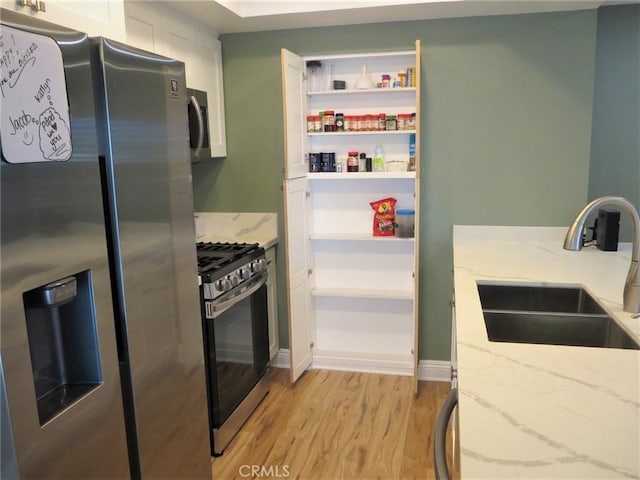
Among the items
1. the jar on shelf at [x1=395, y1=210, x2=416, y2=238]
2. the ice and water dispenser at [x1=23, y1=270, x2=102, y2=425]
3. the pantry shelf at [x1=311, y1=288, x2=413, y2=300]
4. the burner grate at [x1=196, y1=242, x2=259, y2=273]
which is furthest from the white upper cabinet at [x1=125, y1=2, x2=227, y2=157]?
Answer: the ice and water dispenser at [x1=23, y1=270, x2=102, y2=425]

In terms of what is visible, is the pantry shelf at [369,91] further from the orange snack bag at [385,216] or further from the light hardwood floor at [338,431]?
the light hardwood floor at [338,431]

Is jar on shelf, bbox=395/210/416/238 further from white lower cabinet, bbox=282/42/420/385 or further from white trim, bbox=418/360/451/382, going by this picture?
white trim, bbox=418/360/451/382

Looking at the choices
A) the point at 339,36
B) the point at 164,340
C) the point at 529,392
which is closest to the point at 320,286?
the point at 339,36

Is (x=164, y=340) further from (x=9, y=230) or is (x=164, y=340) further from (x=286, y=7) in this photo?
(x=286, y=7)

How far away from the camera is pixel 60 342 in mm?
1360

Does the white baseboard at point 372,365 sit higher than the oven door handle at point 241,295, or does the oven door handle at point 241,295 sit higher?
the oven door handle at point 241,295

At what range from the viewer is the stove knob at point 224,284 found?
2482 millimetres

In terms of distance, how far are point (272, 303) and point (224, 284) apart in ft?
3.30

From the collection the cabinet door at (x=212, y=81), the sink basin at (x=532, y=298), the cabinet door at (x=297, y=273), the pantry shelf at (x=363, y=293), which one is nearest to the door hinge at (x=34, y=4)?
the cabinet door at (x=212, y=81)

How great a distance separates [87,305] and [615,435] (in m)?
1.28

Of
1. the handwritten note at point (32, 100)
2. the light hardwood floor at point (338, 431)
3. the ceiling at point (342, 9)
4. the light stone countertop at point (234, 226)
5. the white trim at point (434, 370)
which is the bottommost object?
the light hardwood floor at point (338, 431)

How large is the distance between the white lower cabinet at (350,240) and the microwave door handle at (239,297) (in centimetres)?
18

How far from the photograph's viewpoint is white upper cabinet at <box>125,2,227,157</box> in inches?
95.3

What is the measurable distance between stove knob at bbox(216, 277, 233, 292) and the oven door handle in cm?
6
